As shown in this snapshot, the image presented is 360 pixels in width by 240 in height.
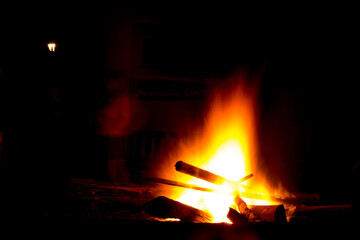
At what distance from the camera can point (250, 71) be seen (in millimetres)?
5652

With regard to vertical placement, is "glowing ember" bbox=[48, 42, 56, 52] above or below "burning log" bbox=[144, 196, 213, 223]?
above

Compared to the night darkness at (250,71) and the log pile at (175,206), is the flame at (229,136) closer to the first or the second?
the night darkness at (250,71)

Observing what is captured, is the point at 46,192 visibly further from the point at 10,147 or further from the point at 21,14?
the point at 21,14

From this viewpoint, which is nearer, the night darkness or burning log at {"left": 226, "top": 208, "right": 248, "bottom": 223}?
burning log at {"left": 226, "top": 208, "right": 248, "bottom": 223}

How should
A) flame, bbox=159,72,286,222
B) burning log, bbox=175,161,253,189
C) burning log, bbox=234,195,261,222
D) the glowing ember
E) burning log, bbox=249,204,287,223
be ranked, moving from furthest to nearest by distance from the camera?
the glowing ember → flame, bbox=159,72,286,222 → burning log, bbox=175,161,253,189 → burning log, bbox=234,195,261,222 → burning log, bbox=249,204,287,223

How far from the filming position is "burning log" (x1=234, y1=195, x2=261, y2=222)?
11.2 ft

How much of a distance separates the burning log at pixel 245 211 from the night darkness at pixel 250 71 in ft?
6.45

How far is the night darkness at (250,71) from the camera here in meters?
5.48

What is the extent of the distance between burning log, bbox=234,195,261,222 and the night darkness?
77.4 inches

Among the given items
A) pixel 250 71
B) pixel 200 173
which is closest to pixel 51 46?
pixel 250 71

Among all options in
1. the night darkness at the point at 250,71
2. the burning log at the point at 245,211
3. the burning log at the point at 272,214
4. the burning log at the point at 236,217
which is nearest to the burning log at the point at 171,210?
the burning log at the point at 236,217

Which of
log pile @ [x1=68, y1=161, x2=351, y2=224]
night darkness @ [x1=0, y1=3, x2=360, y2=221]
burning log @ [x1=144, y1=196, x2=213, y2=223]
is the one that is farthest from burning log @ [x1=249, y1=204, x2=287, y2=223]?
night darkness @ [x1=0, y1=3, x2=360, y2=221]

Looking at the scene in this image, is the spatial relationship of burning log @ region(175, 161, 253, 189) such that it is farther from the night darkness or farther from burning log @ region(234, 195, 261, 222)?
the night darkness

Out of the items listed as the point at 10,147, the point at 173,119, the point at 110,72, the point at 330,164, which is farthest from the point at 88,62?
the point at 330,164
